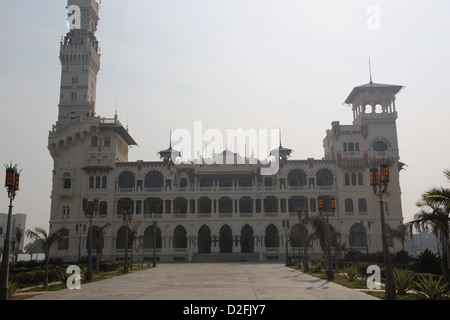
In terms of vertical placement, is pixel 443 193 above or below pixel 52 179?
below

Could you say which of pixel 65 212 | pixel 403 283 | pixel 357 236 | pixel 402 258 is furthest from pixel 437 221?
pixel 65 212

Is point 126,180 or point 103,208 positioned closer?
point 103,208

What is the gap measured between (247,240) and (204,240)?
7.10 meters

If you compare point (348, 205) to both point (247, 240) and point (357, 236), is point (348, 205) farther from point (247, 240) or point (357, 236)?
point (247, 240)

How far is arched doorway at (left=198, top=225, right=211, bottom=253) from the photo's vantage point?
69.6 metres

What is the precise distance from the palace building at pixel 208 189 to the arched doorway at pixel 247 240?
0.54 ft

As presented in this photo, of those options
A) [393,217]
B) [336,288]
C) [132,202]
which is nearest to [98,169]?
[132,202]

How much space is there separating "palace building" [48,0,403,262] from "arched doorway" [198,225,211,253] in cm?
16

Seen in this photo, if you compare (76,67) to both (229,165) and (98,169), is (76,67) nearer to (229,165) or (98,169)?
(98,169)

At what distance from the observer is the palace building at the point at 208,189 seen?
65188 mm

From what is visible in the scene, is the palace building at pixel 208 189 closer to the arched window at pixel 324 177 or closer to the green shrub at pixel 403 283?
the arched window at pixel 324 177

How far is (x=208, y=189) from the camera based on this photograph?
222 ft
